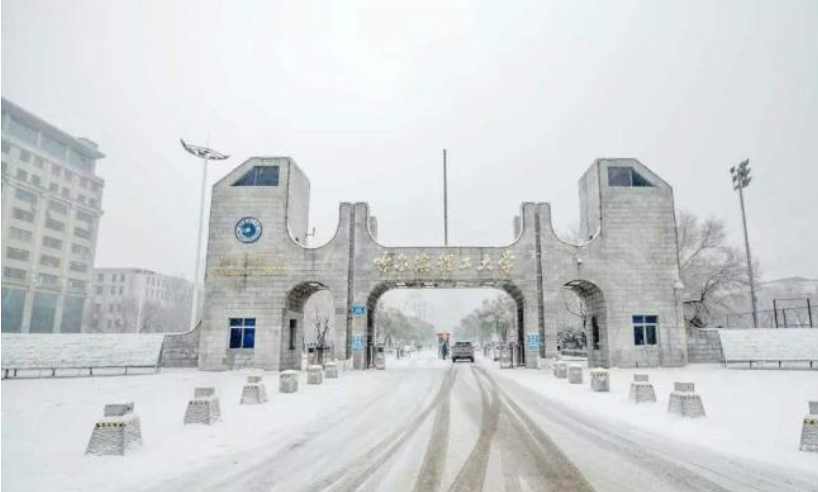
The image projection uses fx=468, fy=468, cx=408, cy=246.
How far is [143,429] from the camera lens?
988 centimetres

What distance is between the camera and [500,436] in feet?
30.0

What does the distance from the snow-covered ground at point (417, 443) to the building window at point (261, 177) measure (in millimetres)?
16352

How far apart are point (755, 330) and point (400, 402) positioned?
78.6 feet

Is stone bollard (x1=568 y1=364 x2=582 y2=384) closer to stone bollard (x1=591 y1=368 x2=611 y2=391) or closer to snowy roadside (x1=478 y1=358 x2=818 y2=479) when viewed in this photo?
snowy roadside (x1=478 y1=358 x2=818 y2=479)

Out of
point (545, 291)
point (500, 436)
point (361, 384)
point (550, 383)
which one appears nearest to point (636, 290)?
point (545, 291)

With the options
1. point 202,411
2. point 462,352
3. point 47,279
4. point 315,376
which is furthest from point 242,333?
point 47,279

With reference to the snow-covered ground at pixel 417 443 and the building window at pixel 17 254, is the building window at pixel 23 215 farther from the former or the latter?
the snow-covered ground at pixel 417 443

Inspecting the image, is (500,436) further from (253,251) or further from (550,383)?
(253,251)

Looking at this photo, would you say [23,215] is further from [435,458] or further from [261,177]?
[435,458]

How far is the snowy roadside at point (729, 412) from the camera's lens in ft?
26.4

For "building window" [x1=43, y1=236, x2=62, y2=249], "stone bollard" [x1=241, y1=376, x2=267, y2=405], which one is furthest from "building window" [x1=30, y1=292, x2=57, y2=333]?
"stone bollard" [x1=241, y1=376, x2=267, y2=405]

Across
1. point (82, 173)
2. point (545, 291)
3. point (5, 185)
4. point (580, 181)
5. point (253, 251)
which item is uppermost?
point (82, 173)

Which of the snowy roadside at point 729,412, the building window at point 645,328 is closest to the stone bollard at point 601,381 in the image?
the snowy roadside at point 729,412

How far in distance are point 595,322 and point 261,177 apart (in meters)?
23.4
